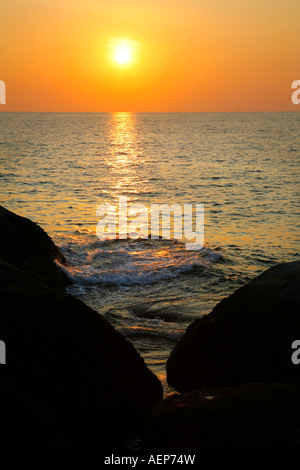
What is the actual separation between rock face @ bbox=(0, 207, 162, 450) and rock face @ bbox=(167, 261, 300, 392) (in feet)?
2.03

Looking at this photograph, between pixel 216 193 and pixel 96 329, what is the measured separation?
21.2 m

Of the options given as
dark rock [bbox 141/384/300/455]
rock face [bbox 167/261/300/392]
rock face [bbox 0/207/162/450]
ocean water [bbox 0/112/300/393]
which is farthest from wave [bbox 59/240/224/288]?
dark rock [bbox 141/384/300/455]

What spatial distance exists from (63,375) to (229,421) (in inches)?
60.4

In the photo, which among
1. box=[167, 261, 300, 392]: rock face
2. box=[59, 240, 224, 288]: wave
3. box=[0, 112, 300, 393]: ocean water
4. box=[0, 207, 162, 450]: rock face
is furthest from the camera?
box=[59, 240, 224, 288]: wave

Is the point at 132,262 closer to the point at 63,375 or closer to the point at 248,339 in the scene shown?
the point at 248,339

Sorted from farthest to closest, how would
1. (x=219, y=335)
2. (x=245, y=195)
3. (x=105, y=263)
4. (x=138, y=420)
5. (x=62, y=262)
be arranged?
(x=245, y=195)
(x=105, y=263)
(x=62, y=262)
(x=219, y=335)
(x=138, y=420)

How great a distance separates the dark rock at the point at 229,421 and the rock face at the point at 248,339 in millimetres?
884

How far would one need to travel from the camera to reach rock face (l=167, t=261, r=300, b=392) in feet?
17.8

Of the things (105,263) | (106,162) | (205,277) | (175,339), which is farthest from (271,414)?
(106,162)

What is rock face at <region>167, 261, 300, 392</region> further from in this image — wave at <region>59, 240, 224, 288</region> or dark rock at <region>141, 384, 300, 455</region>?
wave at <region>59, 240, 224, 288</region>

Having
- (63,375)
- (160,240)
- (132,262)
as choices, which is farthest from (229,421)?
(160,240)

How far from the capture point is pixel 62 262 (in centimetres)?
1130

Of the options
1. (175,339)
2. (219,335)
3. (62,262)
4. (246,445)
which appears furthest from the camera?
(62,262)
